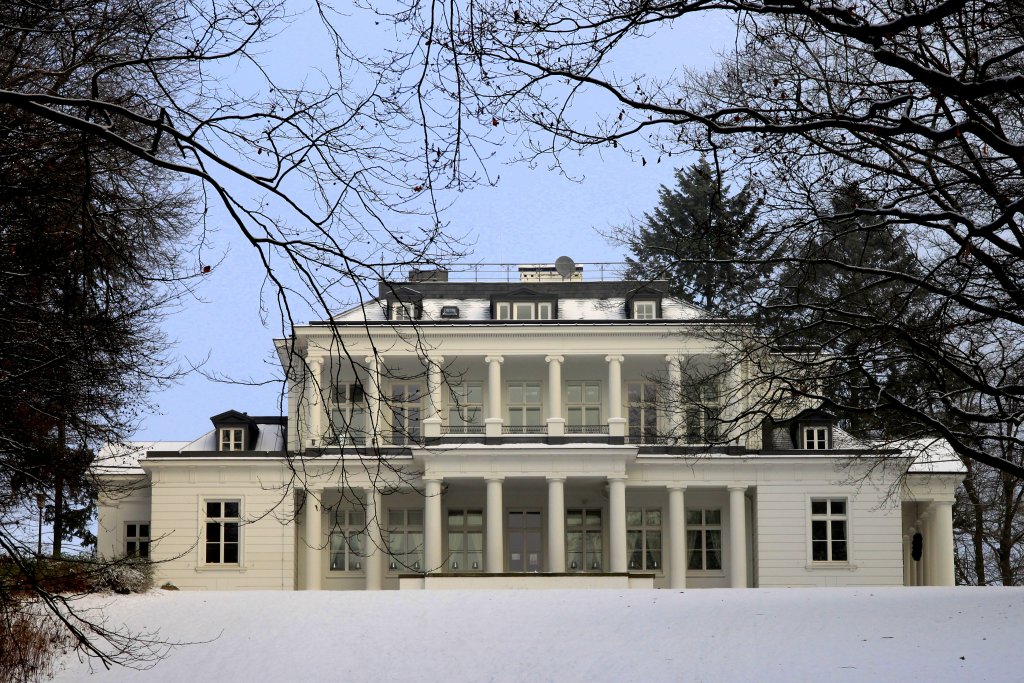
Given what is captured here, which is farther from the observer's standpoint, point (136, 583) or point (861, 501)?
point (861, 501)

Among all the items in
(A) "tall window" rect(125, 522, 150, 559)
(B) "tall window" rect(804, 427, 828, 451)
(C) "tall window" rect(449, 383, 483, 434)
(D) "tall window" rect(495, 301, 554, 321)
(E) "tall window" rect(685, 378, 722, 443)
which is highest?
(D) "tall window" rect(495, 301, 554, 321)

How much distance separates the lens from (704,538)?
1661 inches

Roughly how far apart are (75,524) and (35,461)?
12.1 metres

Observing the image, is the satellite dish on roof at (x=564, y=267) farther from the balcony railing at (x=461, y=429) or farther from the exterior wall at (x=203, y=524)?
the exterior wall at (x=203, y=524)

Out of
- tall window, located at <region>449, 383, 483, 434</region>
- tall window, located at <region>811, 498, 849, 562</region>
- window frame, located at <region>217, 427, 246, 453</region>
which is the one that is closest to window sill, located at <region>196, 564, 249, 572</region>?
window frame, located at <region>217, 427, 246, 453</region>

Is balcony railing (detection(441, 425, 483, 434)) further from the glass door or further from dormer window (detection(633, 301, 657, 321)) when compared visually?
dormer window (detection(633, 301, 657, 321))

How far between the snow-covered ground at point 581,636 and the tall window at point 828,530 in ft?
48.7

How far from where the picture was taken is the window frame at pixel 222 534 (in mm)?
40719

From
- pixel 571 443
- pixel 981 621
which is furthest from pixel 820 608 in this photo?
pixel 571 443

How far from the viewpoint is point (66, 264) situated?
526 inches

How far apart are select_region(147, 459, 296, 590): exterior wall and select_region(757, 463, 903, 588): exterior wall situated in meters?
13.9

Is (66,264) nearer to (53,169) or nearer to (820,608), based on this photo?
(53,169)

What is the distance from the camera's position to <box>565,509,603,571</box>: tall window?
4241 centimetres

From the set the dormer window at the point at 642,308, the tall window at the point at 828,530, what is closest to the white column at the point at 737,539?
the tall window at the point at 828,530
